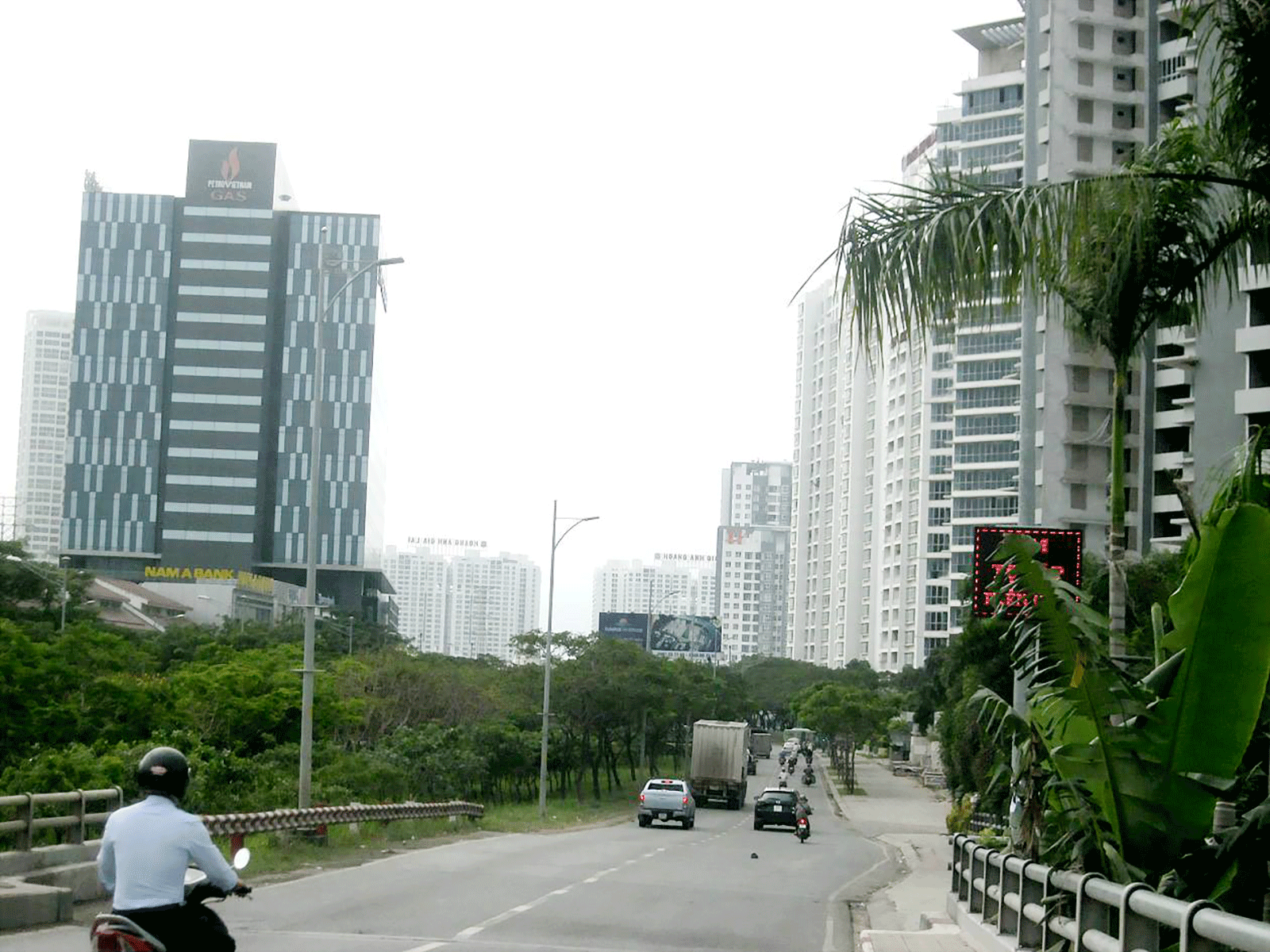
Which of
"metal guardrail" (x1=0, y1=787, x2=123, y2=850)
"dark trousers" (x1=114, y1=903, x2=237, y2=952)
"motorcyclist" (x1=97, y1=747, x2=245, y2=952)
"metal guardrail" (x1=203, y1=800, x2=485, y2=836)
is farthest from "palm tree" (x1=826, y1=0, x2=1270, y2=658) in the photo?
"metal guardrail" (x1=203, y1=800, x2=485, y2=836)

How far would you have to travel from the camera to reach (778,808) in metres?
46.2

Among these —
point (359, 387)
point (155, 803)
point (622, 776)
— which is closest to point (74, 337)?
point (359, 387)

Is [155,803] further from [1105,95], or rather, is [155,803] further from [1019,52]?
[1019,52]

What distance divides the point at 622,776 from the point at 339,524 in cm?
4555

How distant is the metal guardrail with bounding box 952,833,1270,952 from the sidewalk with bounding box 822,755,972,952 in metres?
1.31

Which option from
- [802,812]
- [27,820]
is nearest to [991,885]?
[27,820]

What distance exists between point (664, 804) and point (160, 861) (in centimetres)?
3976

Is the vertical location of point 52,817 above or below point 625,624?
below

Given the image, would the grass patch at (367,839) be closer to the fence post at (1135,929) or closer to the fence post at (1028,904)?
the fence post at (1028,904)

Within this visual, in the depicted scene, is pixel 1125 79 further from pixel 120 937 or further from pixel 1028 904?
pixel 120 937

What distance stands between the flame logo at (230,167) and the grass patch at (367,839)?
87587mm

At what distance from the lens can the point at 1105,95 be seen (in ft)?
242

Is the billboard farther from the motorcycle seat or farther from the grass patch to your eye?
the grass patch

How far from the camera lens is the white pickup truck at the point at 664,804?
45250mm
